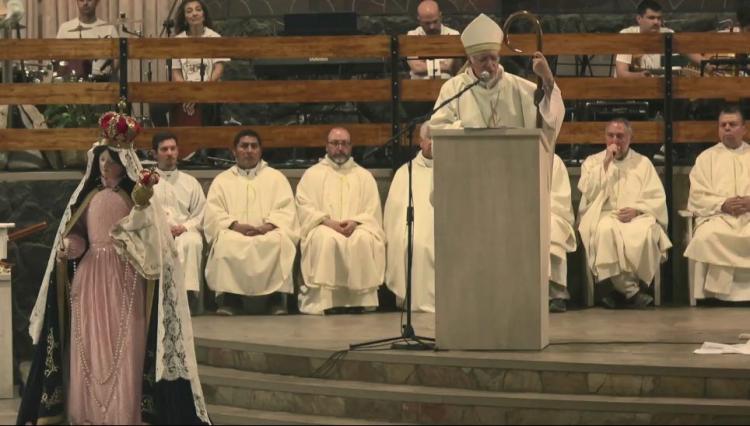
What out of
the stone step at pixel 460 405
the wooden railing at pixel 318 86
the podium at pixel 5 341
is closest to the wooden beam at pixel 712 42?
the wooden railing at pixel 318 86

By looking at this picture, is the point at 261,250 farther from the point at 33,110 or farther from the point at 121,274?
the point at 121,274

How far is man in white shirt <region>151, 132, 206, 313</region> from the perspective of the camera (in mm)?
12031

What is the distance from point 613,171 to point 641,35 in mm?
1190

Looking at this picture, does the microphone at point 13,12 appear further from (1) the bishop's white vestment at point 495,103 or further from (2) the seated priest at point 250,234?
(1) the bishop's white vestment at point 495,103

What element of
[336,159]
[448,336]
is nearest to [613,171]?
[336,159]

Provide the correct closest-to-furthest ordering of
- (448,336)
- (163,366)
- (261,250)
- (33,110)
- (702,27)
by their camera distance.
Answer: (163,366) < (448,336) < (261,250) < (33,110) < (702,27)

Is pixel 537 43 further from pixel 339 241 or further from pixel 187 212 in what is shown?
pixel 187 212

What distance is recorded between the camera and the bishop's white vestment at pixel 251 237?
11977mm

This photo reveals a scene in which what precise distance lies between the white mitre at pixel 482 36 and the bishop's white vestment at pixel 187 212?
352cm

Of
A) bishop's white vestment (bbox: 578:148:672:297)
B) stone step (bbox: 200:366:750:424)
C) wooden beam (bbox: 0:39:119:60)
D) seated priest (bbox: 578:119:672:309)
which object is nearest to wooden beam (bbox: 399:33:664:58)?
seated priest (bbox: 578:119:672:309)

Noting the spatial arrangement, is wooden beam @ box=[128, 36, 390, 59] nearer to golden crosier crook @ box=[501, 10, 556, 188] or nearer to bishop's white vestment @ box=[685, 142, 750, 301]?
bishop's white vestment @ box=[685, 142, 750, 301]

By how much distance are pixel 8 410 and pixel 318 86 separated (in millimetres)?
3791

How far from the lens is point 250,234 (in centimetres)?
1216

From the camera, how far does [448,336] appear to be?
920cm
